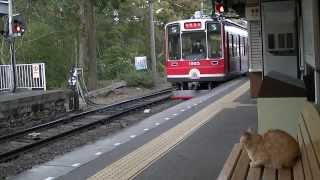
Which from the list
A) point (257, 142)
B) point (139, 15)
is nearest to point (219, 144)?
point (257, 142)

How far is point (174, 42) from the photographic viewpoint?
923 inches

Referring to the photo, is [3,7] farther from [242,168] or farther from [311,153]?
[311,153]

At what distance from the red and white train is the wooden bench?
697 inches

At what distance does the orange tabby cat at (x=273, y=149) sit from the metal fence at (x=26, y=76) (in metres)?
15.4

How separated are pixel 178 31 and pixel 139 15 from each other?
19720 mm

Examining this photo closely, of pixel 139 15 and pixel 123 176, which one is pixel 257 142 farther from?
pixel 139 15

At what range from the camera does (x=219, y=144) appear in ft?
29.7

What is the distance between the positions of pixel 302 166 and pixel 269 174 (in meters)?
0.28

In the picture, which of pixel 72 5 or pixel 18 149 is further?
pixel 72 5

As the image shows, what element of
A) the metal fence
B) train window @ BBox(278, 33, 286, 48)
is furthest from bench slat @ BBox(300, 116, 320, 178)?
the metal fence

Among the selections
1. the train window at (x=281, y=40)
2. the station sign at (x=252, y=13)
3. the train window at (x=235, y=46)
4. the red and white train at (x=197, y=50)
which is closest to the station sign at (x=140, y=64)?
the train window at (x=235, y=46)

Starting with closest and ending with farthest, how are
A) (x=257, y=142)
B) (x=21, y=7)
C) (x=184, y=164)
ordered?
1. (x=257, y=142)
2. (x=184, y=164)
3. (x=21, y=7)

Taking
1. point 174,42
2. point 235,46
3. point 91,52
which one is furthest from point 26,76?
point 235,46

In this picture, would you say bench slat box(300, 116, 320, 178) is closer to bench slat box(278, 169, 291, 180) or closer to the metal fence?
bench slat box(278, 169, 291, 180)
